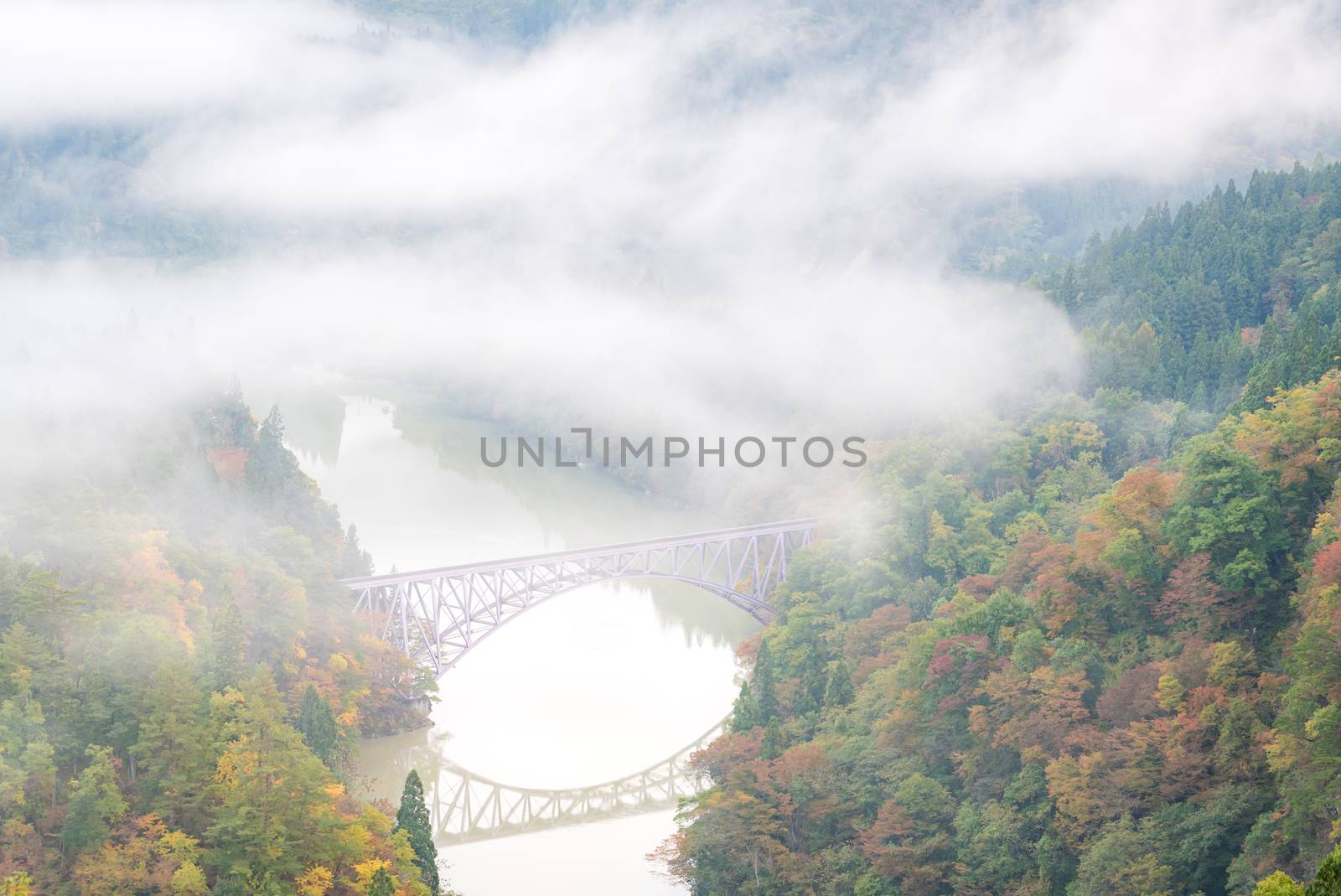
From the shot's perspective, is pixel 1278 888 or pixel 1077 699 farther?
pixel 1077 699

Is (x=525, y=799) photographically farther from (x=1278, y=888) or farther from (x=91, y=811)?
(x=1278, y=888)

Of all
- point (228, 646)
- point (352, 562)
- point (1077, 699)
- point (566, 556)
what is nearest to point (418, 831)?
point (228, 646)

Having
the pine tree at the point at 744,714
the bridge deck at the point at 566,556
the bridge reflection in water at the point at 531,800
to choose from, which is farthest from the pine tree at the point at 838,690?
the bridge deck at the point at 566,556

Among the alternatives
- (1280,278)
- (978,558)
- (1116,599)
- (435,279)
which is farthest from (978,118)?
(1116,599)

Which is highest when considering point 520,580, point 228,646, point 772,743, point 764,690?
point 520,580

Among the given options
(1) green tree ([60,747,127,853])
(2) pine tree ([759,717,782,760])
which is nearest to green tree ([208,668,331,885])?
(1) green tree ([60,747,127,853])

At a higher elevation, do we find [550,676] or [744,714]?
[550,676]

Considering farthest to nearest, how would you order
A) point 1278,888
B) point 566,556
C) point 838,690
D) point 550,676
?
point 550,676, point 566,556, point 838,690, point 1278,888

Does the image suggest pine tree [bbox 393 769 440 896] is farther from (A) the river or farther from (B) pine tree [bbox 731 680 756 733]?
(B) pine tree [bbox 731 680 756 733]
